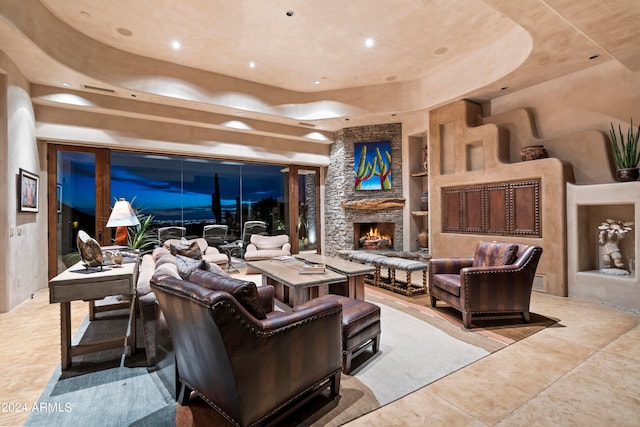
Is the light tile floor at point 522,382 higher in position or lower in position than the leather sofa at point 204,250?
lower

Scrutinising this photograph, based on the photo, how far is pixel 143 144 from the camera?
616 cm

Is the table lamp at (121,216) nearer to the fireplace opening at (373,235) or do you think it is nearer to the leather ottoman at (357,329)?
the leather ottoman at (357,329)

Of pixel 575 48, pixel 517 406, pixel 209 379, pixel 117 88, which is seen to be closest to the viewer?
pixel 209 379

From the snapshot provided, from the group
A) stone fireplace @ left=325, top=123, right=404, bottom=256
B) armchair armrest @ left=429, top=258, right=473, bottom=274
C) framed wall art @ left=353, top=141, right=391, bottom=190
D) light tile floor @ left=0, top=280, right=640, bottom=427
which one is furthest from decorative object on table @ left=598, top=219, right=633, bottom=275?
framed wall art @ left=353, top=141, right=391, bottom=190

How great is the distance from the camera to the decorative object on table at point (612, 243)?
4312mm

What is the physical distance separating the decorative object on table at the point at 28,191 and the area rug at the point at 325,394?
2397mm

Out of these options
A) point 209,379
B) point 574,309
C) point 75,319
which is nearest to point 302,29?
point 209,379

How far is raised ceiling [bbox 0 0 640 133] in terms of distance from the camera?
372 cm

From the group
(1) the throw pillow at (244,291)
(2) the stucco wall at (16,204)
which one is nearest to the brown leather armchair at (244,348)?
(1) the throw pillow at (244,291)

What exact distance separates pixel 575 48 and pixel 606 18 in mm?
1350

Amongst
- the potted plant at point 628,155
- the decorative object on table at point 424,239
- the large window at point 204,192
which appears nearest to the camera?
the potted plant at point 628,155

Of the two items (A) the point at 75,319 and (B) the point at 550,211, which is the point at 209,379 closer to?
(A) the point at 75,319

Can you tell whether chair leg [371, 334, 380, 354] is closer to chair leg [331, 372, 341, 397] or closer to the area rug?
the area rug

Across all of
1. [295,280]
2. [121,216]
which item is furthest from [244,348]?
[121,216]
